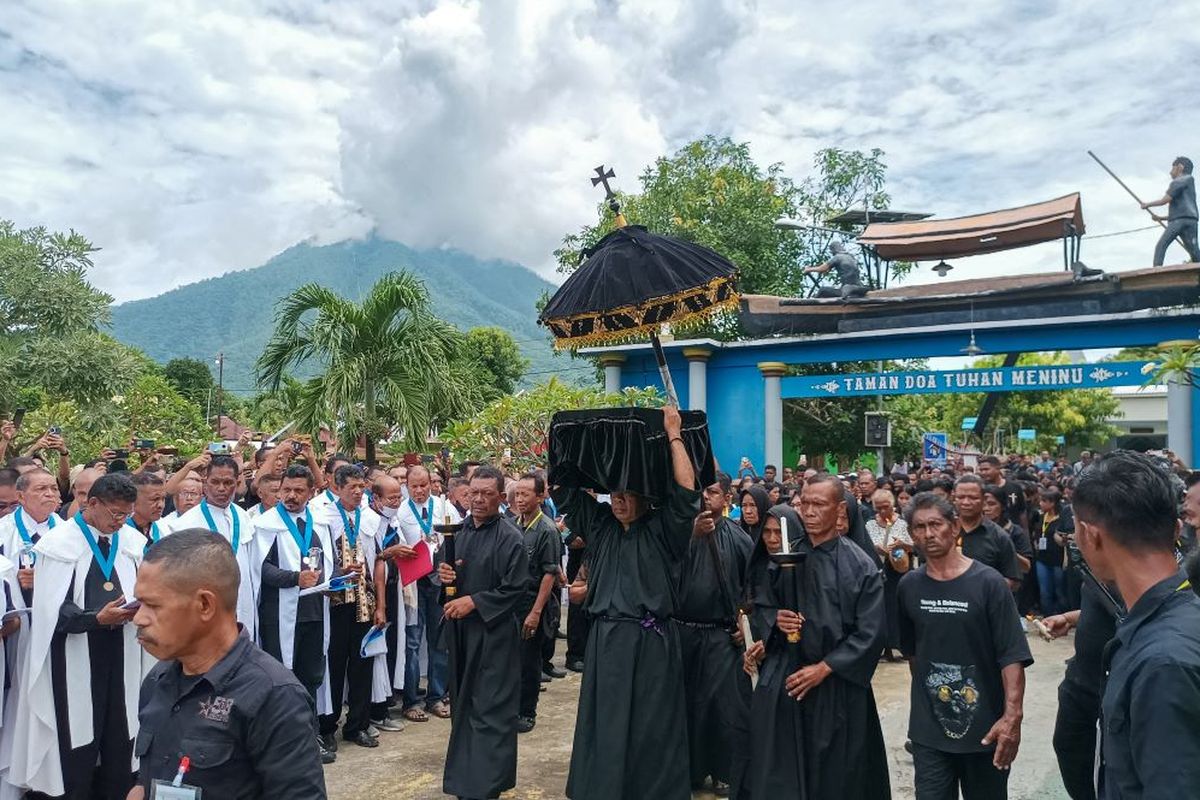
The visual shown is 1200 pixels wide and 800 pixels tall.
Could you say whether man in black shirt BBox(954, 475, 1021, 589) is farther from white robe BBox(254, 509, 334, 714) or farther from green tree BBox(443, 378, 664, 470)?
green tree BBox(443, 378, 664, 470)

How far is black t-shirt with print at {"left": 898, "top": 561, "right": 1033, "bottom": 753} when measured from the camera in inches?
167

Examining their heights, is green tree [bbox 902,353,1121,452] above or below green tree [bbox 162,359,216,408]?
below

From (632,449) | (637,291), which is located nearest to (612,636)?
(632,449)

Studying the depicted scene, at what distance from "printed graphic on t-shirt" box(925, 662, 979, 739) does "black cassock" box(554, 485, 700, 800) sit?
1354 mm

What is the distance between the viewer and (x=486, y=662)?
5.83 meters

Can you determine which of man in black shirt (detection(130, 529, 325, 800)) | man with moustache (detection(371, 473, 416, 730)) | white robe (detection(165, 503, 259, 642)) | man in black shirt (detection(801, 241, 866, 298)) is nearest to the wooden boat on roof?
man in black shirt (detection(801, 241, 866, 298))

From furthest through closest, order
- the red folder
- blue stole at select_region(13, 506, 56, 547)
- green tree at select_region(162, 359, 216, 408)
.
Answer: green tree at select_region(162, 359, 216, 408) → the red folder → blue stole at select_region(13, 506, 56, 547)

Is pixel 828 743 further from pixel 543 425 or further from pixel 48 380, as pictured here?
pixel 48 380

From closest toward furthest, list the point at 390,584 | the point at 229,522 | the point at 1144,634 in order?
the point at 1144,634 < the point at 229,522 < the point at 390,584

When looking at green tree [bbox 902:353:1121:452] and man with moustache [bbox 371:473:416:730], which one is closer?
man with moustache [bbox 371:473:416:730]

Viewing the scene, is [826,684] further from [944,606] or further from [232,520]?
[232,520]

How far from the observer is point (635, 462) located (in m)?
5.04

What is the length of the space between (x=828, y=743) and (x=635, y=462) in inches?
70.0

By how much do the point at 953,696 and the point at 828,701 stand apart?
627 mm
